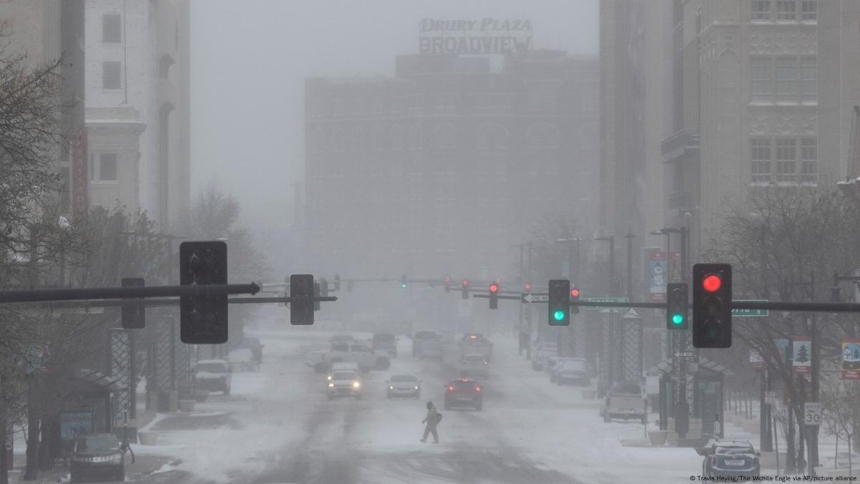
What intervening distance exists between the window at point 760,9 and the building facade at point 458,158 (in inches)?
4139

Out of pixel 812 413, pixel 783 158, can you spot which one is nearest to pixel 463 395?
pixel 783 158

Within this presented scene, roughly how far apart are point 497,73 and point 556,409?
12807 centimetres

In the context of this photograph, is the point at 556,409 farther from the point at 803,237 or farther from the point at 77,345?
the point at 77,345

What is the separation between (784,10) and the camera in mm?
83812

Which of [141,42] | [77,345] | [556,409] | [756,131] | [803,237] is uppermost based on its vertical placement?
[141,42]

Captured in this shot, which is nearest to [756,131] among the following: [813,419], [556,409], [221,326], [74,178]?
[556,409]

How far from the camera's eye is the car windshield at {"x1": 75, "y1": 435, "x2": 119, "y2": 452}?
4378cm

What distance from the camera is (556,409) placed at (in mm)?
67875

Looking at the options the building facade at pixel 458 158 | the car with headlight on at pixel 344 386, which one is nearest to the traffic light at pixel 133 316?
the car with headlight on at pixel 344 386

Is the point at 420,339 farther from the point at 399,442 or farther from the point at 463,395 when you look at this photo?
the point at 399,442

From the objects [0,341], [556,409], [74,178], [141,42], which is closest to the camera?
[0,341]

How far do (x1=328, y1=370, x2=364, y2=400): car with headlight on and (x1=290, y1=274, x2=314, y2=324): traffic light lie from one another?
41540 millimetres

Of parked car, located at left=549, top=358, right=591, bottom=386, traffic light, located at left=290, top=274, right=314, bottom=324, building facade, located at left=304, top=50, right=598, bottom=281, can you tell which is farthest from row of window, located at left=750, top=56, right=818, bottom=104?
building facade, located at left=304, top=50, right=598, bottom=281

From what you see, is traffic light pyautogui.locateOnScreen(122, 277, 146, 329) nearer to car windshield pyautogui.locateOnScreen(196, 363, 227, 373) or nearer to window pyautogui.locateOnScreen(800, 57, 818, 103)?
car windshield pyautogui.locateOnScreen(196, 363, 227, 373)
